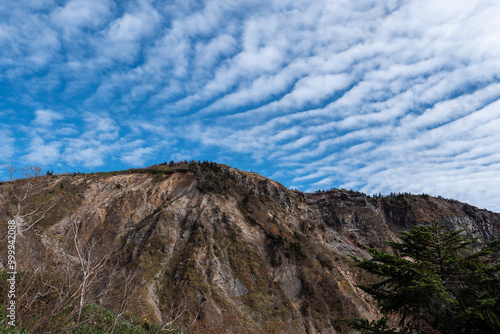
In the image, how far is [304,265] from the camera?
148 feet

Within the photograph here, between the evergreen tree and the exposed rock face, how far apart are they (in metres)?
19.6

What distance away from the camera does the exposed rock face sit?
34.2 m

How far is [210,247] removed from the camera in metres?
41.1

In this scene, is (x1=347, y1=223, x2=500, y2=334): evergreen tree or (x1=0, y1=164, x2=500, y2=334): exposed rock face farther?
(x1=0, y1=164, x2=500, y2=334): exposed rock face

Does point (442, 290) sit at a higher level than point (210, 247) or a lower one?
lower

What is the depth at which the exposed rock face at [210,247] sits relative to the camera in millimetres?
34219

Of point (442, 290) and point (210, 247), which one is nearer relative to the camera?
point (442, 290)

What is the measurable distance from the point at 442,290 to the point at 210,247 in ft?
112

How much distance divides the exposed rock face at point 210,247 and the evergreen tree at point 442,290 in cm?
1963

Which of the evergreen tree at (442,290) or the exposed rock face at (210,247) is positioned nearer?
the evergreen tree at (442,290)

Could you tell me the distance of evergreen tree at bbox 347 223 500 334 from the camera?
10.3m

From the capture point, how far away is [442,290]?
1010 centimetres

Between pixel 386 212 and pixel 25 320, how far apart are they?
93.9 meters

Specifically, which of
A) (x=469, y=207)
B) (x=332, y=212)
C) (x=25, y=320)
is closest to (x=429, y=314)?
(x=25, y=320)
